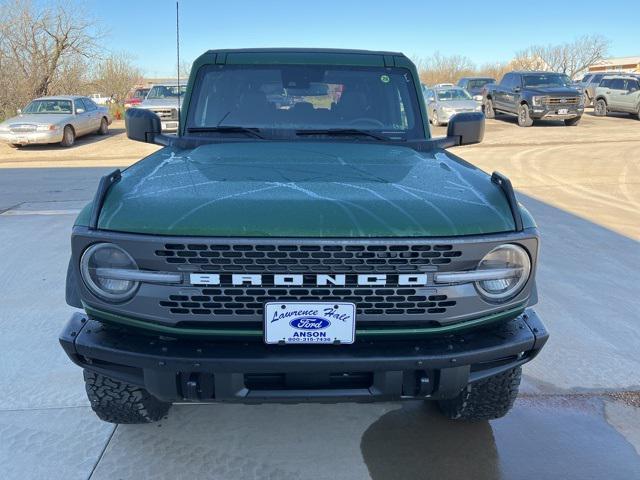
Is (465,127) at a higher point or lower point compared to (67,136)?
higher

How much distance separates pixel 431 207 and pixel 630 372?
218 cm

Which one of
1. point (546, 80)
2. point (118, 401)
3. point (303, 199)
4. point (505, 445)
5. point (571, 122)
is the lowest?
point (505, 445)

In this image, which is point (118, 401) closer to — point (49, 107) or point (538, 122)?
point (49, 107)

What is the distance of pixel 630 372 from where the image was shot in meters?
3.52

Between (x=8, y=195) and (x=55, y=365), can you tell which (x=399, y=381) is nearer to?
(x=55, y=365)

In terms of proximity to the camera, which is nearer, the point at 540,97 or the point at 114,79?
the point at 540,97

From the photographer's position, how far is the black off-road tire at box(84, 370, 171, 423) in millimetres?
2641

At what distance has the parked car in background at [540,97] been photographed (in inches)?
772

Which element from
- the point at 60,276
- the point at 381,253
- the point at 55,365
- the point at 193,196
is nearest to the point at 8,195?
the point at 60,276

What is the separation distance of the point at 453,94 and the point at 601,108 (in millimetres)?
7805

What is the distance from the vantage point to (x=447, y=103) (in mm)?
20188

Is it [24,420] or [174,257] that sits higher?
[174,257]

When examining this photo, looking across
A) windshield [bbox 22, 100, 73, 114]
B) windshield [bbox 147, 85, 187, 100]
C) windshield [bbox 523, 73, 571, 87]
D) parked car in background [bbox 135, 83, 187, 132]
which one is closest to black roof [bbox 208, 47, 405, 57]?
parked car in background [bbox 135, 83, 187, 132]

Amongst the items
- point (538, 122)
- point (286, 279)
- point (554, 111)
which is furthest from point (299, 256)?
point (538, 122)
